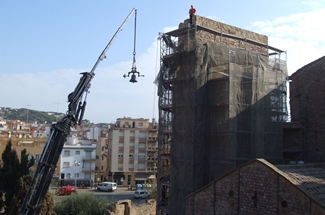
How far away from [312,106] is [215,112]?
6013mm

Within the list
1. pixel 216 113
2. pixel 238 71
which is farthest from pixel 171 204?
pixel 238 71

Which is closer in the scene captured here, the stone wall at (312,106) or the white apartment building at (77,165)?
the stone wall at (312,106)

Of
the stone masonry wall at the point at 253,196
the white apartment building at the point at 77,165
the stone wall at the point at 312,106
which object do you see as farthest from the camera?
the white apartment building at the point at 77,165

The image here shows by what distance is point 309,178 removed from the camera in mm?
11891

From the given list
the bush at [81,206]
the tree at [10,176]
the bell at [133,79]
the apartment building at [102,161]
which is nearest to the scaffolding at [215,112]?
the bell at [133,79]

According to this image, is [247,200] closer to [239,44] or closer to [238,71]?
[238,71]

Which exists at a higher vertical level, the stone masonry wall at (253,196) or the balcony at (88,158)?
the stone masonry wall at (253,196)

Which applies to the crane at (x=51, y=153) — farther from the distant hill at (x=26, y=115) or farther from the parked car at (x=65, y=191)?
the distant hill at (x=26, y=115)

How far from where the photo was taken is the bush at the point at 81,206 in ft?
74.2

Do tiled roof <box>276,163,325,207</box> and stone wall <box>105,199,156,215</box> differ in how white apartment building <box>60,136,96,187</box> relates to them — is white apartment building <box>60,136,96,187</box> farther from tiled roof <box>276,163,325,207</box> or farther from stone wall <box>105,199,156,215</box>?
tiled roof <box>276,163,325,207</box>

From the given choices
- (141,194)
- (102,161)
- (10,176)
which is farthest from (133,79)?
(102,161)

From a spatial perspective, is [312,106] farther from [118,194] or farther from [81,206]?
[118,194]

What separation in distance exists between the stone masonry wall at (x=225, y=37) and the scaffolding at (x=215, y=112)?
42 cm

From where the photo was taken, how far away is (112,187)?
131ft
